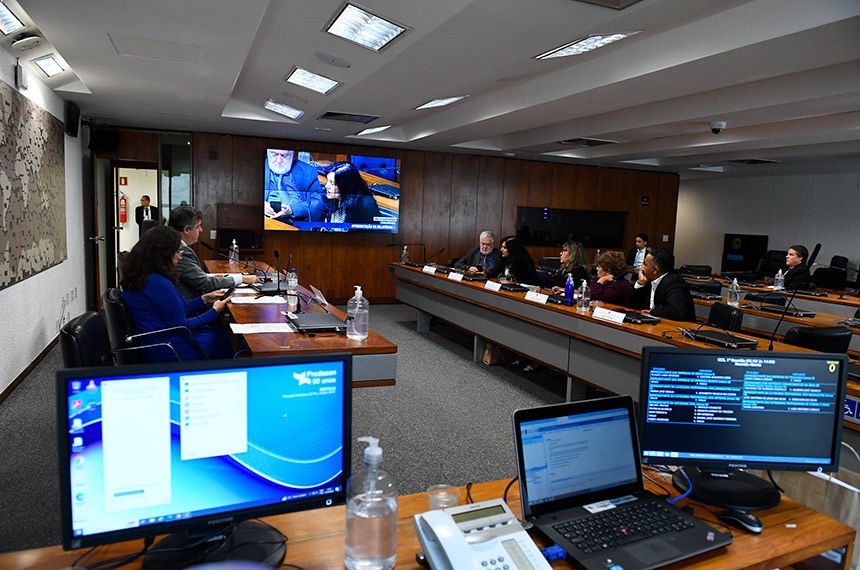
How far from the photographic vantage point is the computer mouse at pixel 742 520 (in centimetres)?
139

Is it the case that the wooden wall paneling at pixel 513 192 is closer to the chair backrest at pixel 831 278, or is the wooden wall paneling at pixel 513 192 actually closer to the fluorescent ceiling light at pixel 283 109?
the fluorescent ceiling light at pixel 283 109

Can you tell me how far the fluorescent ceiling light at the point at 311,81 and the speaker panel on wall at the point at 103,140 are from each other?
3335mm

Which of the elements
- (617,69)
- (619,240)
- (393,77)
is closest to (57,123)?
(393,77)

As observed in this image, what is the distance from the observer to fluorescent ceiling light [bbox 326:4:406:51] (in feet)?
11.1

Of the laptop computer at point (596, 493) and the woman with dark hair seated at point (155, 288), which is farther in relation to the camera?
the woman with dark hair seated at point (155, 288)

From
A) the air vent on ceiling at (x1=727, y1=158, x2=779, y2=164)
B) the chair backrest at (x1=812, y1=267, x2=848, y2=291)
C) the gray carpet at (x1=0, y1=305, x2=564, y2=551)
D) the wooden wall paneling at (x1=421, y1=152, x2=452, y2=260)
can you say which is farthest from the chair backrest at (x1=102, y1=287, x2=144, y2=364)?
the air vent on ceiling at (x1=727, y1=158, x2=779, y2=164)

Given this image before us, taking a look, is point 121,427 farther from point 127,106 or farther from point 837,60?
point 127,106

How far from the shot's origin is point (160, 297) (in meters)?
3.00

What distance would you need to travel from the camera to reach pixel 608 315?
3896 mm

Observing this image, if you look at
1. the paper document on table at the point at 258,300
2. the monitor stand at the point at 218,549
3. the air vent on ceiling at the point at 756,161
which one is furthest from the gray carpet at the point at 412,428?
the air vent on ceiling at the point at 756,161

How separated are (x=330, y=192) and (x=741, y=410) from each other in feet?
24.2

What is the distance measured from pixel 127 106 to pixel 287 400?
6195mm

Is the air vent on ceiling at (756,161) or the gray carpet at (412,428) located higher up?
the air vent on ceiling at (756,161)

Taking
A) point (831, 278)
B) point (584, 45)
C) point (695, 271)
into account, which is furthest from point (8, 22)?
point (831, 278)
